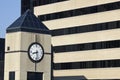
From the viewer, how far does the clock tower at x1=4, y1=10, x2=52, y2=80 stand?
207ft

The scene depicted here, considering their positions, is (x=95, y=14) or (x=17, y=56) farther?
(x=95, y=14)

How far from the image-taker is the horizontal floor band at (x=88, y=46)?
89.3 metres

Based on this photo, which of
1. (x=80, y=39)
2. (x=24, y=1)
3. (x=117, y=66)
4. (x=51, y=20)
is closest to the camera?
(x=117, y=66)

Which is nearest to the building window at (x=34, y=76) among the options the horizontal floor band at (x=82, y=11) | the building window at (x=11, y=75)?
the building window at (x=11, y=75)

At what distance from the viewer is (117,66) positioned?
88250 millimetres

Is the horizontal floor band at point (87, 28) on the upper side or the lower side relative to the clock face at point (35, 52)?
upper

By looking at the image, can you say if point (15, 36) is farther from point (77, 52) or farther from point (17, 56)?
point (77, 52)

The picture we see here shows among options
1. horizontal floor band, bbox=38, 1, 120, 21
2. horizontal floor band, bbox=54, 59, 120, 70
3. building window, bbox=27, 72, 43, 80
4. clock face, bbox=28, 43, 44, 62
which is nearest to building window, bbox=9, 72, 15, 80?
building window, bbox=27, 72, 43, 80

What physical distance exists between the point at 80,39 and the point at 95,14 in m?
6.29

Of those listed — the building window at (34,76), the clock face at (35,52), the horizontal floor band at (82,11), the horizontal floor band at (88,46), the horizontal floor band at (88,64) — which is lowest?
the building window at (34,76)

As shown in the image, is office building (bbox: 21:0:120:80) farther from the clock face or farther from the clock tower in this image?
the clock face

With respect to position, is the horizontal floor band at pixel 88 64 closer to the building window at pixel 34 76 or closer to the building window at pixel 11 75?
the building window at pixel 34 76

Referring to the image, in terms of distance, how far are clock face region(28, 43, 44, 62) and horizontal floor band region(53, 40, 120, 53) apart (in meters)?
26.9

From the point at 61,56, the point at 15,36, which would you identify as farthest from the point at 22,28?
the point at 61,56
